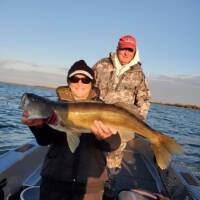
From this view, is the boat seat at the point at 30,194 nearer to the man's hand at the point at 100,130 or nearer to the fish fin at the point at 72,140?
the fish fin at the point at 72,140

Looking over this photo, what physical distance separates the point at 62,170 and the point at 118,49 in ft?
9.35

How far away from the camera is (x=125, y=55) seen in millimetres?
5672

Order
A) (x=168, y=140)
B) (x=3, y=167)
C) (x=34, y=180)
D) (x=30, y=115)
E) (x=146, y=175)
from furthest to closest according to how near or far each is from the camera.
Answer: (x=146, y=175) → (x=34, y=180) → (x=3, y=167) → (x=168, y=140) → (x=30, y=115)

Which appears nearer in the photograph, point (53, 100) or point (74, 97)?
point (53, 100)

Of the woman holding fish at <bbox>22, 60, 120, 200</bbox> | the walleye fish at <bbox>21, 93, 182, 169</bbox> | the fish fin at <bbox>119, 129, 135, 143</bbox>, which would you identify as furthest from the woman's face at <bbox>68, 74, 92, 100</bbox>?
the fish fin at <bbox>119, 129, 135, 143</bbox>

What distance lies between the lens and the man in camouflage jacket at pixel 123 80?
5746 millimetres

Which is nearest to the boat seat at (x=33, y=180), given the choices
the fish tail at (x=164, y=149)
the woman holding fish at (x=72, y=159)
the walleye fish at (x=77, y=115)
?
the woman holding fish at (x=72, y=159)

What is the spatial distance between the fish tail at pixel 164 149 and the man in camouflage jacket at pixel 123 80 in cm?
194

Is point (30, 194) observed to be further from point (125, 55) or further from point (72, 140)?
point (125, 55)

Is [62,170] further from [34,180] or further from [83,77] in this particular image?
[34,180]

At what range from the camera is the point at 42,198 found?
11.6 feet

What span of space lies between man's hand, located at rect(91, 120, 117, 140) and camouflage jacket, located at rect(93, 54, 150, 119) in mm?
2327

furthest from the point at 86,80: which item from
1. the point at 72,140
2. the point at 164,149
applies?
the point at 164,149

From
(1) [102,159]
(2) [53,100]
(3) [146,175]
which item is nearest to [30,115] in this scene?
(2) [53,100]
